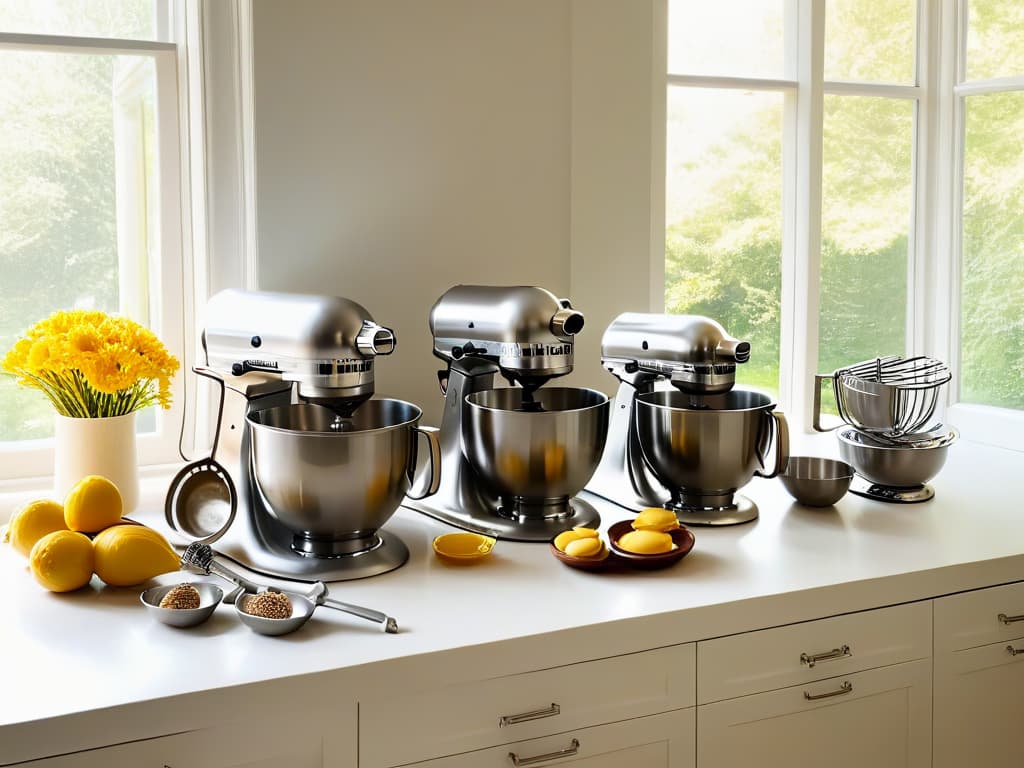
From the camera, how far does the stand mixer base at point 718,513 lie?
1.59m

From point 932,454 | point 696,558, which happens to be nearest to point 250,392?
point 696,558

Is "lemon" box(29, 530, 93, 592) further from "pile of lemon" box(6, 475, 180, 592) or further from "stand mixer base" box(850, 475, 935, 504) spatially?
"stand mixer base" box(850, 475, 935, 504)

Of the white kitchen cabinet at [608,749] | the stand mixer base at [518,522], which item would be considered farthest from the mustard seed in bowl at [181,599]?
the stand mixer base at [518,522]

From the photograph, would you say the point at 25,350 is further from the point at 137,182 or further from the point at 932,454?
the point at 932,454

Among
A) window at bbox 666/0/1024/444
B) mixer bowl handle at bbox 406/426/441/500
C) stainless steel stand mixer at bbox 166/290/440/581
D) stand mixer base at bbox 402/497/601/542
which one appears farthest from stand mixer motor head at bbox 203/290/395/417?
window at bbox 666/0/1024/444

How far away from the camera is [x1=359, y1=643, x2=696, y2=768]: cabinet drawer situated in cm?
112

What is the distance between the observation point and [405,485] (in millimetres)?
1402

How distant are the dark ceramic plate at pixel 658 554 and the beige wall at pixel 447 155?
26.5 inches

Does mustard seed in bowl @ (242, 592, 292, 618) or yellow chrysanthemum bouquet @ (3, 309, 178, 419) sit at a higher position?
yellow chrysanthemum bouquet @ (3, 309, 178, 419)

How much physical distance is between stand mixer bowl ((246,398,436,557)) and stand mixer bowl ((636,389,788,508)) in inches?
16.1

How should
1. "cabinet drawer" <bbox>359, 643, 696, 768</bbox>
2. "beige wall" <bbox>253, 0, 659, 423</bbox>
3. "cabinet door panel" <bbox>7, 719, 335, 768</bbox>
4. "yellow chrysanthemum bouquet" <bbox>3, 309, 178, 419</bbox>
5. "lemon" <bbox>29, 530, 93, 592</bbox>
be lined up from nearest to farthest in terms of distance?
"cabinet door panel" <bbox>7, 719, 335, 768</bbox> → "cabinet drawer" <bbox>359, 643, 696, 768</bbox> → "lemon" <bbox>29, 530, 93, 592</bbox> → "yellow chrysanthemum bouquet" <bbox>3, 309, 178, 419</bbox> → "beige wall" <bbox>253, 0, 659, 423</bbox>

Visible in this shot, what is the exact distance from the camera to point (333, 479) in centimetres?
131

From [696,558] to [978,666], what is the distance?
18.4 inches

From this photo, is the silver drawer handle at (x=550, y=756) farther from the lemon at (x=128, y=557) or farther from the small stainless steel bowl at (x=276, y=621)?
the lemon at (x=128, y=557)
